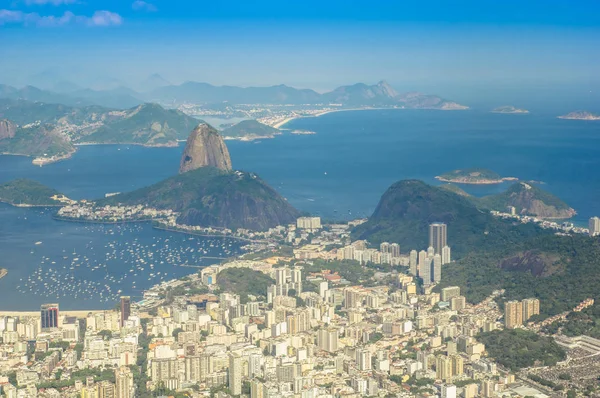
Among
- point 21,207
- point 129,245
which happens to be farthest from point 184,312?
point 21,207

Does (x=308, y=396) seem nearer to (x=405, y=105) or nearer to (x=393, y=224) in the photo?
(x=393, y=224)

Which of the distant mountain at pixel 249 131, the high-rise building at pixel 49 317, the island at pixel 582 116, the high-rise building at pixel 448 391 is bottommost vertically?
the high-rise building at pixel 448 391

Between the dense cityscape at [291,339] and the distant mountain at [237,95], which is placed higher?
the distant mountain at [237,95]

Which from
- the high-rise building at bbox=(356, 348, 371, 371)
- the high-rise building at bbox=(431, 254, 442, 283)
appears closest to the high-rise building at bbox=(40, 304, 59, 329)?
the high-rise building at bbox=(356, 348, 371, 371)

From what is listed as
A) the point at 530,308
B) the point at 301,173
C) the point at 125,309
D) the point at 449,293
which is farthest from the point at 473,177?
the point at 125,309

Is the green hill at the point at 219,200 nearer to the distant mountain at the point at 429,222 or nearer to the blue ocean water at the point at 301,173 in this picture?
the blue ocean water at the point at 301,173

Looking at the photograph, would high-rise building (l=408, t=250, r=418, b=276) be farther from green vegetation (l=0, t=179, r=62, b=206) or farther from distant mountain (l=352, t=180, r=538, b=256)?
green vegetation (l=0, t=179, r=62, b=206)

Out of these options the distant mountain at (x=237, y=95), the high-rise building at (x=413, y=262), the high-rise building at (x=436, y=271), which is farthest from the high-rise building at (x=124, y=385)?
the distant mountain at (x=237, y=95)

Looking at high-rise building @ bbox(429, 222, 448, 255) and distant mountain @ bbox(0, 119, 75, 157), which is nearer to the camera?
high-rise building @ bbox(429, 222, 448, 255)
